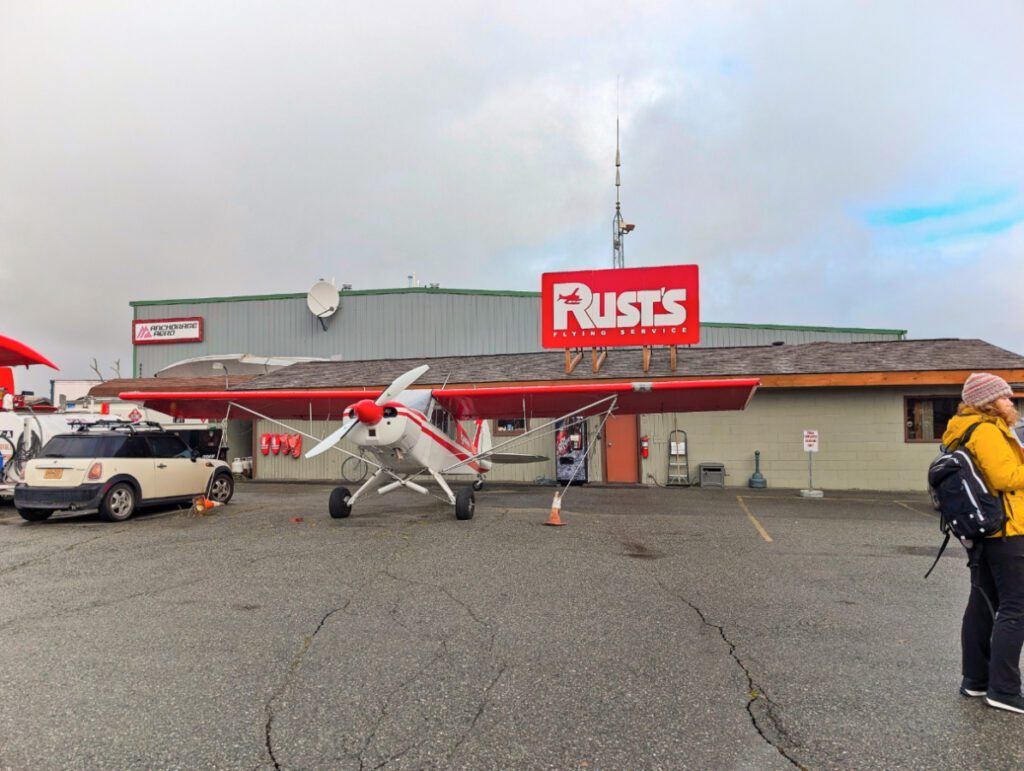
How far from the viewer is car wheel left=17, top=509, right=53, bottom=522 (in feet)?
33.5

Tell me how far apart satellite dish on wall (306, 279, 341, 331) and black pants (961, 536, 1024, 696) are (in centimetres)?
2563

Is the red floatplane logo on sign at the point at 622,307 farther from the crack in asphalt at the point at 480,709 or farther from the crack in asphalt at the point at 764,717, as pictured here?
the crack in asphalt at the point at 480,709

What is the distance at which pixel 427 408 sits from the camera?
11.3 m

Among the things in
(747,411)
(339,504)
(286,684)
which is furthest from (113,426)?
(747,411)

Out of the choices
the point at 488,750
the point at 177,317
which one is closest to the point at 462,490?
the point at 488,750

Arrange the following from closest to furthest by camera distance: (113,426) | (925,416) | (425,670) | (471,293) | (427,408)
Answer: (425,670) → (113,426) → (427,408) → (925,416) → (471,293)

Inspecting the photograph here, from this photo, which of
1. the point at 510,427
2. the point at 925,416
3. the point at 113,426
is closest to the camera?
the point at 113,426

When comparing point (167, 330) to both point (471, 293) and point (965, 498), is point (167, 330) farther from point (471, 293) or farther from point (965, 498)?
point (965, 498)

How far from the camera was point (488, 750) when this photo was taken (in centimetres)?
288

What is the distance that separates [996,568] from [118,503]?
1133cm

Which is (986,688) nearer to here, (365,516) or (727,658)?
(727,658)

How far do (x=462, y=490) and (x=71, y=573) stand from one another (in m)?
5.32

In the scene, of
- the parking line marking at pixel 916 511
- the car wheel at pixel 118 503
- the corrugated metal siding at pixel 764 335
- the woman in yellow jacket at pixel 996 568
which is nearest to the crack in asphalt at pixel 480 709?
the woman in yellow jacket at pixel 996 568

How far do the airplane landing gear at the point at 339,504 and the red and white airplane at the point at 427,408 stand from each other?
16mm
